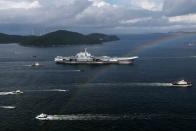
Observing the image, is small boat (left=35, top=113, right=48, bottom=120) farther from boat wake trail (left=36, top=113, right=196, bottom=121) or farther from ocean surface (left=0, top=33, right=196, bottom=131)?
ocean surface (left=0, top=33, right=196, bottom=131)

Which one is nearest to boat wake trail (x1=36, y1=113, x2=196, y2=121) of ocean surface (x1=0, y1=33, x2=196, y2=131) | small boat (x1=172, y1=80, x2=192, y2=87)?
ocean surface (x1=0, y1=33, x2=196, y2=131)

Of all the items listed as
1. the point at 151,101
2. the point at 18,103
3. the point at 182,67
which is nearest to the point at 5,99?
the point at 18,103

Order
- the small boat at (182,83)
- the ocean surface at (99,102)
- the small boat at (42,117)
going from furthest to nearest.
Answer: the small boat at (182,83) → the small boat at (42,117) → the ocean surface at (99,102)

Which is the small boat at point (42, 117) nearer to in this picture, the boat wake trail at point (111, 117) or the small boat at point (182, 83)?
the boat wake trail at point (111, 117)

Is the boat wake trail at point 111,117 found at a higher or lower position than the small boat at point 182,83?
lower

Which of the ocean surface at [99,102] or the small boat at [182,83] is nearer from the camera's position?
the ocean surface at [99,102]

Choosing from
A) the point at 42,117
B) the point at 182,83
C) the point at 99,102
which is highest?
the point at 182,83

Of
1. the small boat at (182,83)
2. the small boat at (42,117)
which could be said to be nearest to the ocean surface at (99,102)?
the small boat at (42,117)

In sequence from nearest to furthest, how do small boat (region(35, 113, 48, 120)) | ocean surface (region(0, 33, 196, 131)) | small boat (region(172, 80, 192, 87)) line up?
ocean surface (region(0, 33, 196, 131)), small boat (region(35, 113, 48, 120)), small boat (region(172, 80, 192, 87))

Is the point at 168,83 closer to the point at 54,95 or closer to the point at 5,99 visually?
the point at 54,95

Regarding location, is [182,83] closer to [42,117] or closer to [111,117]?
[111,117]

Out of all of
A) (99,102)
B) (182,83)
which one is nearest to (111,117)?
(99,102)
